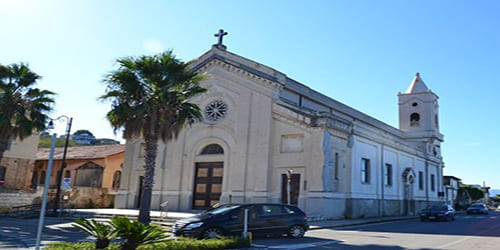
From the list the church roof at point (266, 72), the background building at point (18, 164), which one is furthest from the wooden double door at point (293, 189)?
the background building at point (18, 164)

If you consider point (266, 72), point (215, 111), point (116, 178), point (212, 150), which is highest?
point (266, 72)

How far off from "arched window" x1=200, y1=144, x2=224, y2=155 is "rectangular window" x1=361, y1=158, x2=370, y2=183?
9972mm

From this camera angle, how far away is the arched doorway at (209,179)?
92.4ft

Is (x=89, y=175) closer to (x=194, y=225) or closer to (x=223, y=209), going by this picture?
(x=223, y=209)

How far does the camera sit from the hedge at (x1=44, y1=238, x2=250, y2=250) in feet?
29.3

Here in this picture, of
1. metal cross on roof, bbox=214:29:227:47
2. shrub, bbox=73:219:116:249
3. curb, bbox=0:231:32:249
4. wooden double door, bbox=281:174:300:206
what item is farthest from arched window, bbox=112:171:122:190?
shrub, bbox=73:219:116:249

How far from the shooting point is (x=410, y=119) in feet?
153

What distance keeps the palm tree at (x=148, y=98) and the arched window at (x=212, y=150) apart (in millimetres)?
9212

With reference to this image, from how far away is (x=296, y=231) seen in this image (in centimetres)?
1556

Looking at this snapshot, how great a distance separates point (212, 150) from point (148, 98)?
33.5 ft

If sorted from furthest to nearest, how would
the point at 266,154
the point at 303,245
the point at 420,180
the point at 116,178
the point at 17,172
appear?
the point at 420,180 < the point at 116,178 < the point at 17,172 < the point at 266,154 < the point at 303,245

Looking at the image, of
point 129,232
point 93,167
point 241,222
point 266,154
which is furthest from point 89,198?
point 129,232

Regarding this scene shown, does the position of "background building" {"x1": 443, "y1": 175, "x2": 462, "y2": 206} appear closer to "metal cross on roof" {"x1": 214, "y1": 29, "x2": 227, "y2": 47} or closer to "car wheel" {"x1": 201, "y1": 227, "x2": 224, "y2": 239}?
"metal cross on roof" {"x1": 214, "y1": 29, "x2": 227, "y2": 47}

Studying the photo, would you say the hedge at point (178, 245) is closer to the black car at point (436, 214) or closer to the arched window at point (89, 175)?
the black car at point (436, 214)
